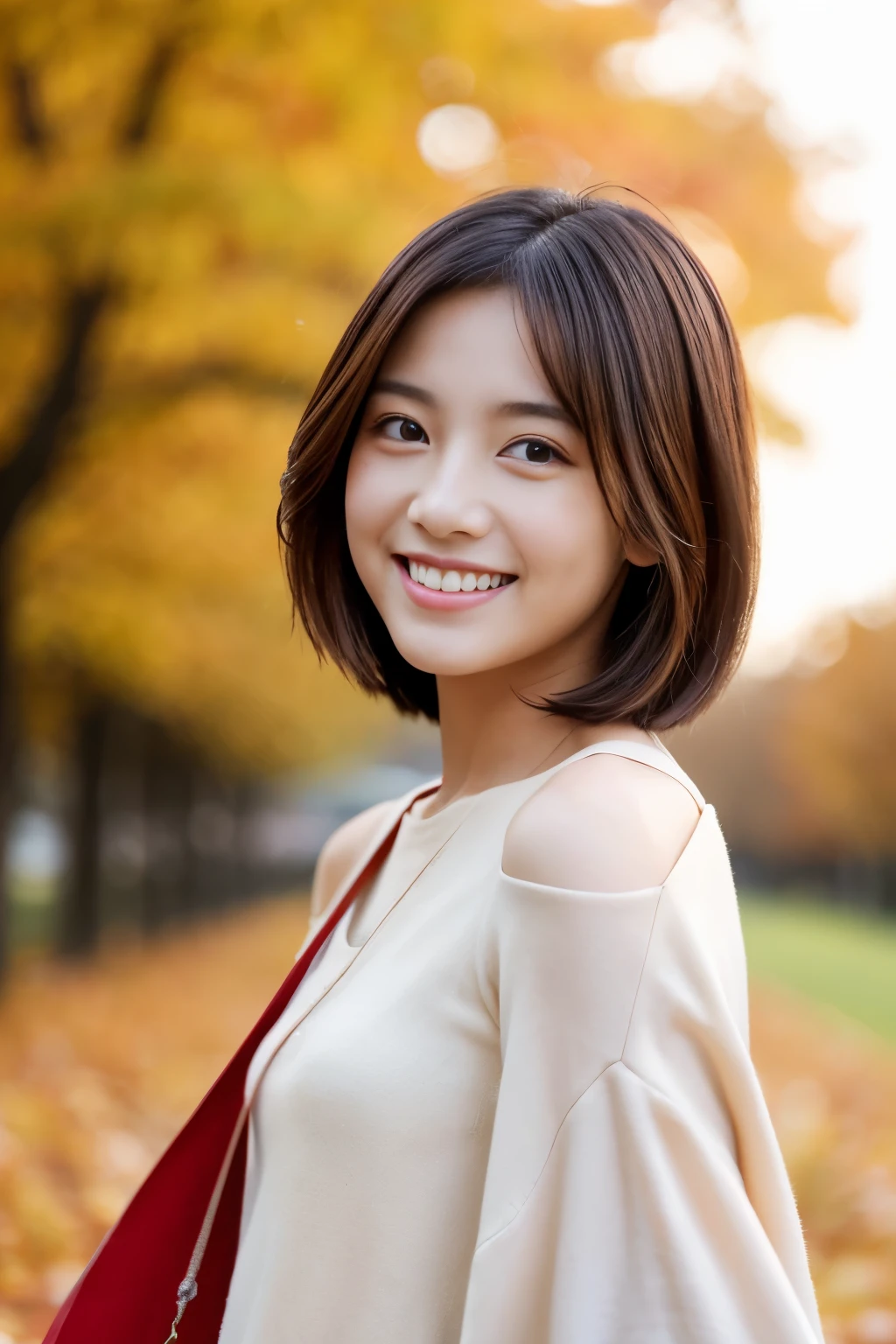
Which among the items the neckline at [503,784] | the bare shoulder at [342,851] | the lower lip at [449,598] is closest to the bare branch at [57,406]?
the bare shoulder at [342,851]

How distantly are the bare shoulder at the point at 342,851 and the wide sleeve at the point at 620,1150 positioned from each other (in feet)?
2.30

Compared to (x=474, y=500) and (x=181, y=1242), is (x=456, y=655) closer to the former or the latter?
(x=474, y=500)

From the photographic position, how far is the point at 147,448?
20.9 ft

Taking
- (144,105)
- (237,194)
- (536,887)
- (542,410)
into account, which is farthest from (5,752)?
(536,887)

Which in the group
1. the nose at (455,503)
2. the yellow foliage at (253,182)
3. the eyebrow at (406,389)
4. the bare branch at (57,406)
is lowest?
the nose at (455,503)

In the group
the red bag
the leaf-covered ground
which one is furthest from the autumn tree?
the red bag

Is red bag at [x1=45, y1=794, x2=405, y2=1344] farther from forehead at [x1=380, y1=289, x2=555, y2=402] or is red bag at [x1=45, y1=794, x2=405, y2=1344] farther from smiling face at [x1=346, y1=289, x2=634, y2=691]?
forehead at [x1=380, y1=289, x2=555, y2=402]

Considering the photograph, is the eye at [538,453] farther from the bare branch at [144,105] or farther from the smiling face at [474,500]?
the bare branch at [144,105]

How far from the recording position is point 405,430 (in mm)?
1323

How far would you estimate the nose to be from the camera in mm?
1234

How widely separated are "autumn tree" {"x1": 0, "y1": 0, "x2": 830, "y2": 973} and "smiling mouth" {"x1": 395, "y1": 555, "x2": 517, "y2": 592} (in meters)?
2.88

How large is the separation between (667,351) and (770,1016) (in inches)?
289

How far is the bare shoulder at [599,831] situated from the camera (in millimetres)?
1054

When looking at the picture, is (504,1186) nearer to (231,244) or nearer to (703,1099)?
(703,1099)
